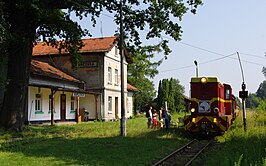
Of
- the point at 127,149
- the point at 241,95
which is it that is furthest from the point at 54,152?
the point at 241,95

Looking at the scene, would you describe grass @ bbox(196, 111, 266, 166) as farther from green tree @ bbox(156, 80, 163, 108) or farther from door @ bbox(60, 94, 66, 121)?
green tree @ bbox(156, 80, 163, 108)

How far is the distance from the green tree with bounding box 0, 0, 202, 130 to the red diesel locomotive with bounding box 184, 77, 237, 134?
3.61m

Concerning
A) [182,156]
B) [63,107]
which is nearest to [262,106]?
[182,156]

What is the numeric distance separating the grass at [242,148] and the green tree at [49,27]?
24.7ft

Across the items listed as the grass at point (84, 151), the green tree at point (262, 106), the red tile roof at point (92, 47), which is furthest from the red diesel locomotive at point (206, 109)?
the red tile roof at point (92, 47)

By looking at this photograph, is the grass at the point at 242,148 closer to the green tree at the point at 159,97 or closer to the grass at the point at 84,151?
the grass at the point at 84,151

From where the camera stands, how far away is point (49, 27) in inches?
835

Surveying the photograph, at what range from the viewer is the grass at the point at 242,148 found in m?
8.00

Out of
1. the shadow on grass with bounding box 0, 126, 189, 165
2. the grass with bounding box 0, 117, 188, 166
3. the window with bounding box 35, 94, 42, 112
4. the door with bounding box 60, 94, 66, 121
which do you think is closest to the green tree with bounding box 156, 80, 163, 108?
the door with bounding box 60, 94, 66, 121

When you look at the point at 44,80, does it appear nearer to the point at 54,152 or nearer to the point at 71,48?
the point at 71,48

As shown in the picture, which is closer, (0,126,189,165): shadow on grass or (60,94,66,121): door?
(0,126,189,165): shadow on grass

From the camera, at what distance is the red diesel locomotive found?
1959cm

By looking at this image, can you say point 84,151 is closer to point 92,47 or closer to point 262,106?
point 262,106

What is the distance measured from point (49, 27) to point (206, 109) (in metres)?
9.55
